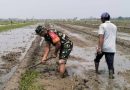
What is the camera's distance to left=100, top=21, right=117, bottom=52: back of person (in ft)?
31.2

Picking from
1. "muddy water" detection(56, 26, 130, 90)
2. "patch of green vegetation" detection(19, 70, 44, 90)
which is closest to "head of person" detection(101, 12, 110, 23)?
"muddy water" detection(56, 26, 130, 90)

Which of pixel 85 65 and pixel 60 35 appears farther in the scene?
pixel 85 65

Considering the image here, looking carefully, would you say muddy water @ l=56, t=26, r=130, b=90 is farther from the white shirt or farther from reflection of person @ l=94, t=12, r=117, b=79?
the white shirt

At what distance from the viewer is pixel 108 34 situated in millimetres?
9570

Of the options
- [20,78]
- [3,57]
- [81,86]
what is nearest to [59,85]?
[81,86]

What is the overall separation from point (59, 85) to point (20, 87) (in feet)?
3.50

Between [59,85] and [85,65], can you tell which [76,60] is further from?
[59,85]

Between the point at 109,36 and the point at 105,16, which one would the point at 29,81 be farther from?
the point at 105,16

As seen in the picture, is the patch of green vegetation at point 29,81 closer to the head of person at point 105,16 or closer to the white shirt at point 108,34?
the white shirt at point 108,34

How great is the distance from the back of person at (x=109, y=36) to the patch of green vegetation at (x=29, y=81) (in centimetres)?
230

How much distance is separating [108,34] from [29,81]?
267 centimetres

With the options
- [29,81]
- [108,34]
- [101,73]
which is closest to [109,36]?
[108,34]

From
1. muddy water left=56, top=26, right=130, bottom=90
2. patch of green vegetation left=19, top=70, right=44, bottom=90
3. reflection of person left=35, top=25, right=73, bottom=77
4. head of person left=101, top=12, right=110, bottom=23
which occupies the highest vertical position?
head of person left=101, top=12, right=110, bottom=23

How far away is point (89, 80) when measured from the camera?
31.2ft
